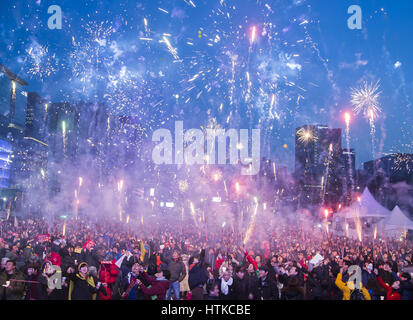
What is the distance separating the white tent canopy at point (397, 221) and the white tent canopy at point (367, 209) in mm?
1270

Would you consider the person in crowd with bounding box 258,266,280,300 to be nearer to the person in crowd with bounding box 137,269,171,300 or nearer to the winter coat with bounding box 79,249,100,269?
the person in crowd with bounding box 137,269,171,300

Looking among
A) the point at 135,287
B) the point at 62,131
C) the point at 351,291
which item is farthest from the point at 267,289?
the point at 62,131

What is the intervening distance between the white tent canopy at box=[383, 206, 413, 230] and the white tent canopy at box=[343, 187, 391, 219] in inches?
50.0

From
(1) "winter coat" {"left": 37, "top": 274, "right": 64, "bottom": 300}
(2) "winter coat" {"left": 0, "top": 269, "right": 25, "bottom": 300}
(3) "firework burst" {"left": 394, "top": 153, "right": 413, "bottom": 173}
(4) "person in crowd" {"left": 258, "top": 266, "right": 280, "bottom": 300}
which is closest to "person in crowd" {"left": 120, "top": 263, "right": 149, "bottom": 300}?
(1) "winter coat" {"left": 37, "top": 274, "right": 64, "bottom": 300}

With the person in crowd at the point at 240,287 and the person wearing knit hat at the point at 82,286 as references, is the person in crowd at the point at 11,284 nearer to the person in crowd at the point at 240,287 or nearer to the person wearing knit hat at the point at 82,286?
the person wearing knit hat at the point at 82,286

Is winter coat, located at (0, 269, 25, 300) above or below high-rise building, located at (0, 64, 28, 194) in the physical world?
below

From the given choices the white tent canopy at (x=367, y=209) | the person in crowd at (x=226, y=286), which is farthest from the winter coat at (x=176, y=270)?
the white tent canopy at (x=367, y=209)

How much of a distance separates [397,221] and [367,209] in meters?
2.77

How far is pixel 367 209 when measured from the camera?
86.0 ft

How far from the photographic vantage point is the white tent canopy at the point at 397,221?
23219mm

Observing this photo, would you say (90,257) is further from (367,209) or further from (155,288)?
(367,209)

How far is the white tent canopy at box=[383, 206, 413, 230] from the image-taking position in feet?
76.2
